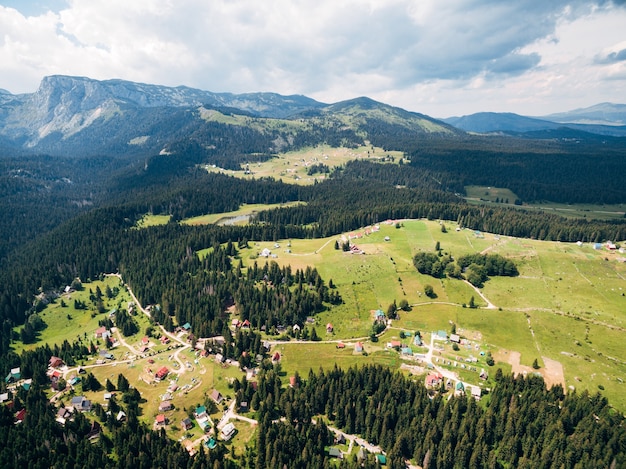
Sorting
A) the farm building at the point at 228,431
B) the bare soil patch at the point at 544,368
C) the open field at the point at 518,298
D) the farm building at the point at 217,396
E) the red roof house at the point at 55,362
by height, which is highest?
the open field at the point at 518,298

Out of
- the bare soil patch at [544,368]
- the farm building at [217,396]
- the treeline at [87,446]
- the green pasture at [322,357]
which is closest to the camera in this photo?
the treeline at [87,446]

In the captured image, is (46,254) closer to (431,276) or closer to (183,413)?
(183,413)

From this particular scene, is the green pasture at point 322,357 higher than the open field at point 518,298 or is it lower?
lower

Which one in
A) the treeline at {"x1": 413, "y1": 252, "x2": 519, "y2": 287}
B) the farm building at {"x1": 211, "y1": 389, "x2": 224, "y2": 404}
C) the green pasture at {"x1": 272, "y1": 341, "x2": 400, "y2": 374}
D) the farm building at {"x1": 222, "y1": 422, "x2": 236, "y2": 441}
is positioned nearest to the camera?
the farm building at {"x1": 222, "y1": 422, "x2": 236, "y2": 441}

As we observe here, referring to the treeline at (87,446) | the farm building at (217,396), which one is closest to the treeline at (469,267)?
the farm building at (217,396)

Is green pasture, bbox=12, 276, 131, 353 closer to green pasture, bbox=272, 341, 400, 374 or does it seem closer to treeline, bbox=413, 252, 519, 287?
green pasture, bbox=272, 341, 400, 374

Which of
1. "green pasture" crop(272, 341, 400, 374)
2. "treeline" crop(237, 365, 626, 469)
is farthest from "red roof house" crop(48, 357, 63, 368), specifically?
"green pasture" crop(272, 341, 400, 374)

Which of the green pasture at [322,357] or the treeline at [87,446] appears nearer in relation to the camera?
the treeline at [87,446]

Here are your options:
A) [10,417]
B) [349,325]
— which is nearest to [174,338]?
[10,417]

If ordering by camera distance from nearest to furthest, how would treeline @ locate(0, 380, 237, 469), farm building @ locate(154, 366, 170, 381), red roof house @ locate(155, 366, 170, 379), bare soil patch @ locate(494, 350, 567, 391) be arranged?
1. treeline @ locate(0, 380, 237, 469)
2. bare soil patch @ locate(494, 350, 567, 391)
3. farm building @ locate(154, 366, 170, 381)
4. red roof house @ locate(155, 366, 170, 379)

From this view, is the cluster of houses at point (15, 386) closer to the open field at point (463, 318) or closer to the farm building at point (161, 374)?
the open field at point (463, 318)
